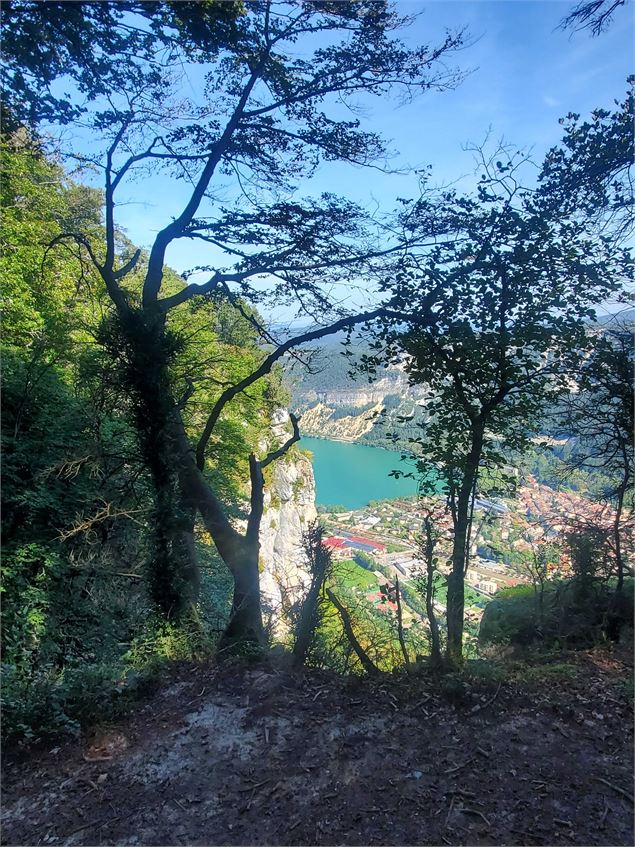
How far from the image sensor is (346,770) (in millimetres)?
2898

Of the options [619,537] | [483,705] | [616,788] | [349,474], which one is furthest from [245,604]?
[349,474]

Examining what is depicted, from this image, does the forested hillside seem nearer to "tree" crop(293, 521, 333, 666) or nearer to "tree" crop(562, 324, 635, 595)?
"tree" crop(293, 521, 333, 666)

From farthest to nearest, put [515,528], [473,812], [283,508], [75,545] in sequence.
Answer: [283,508]
[515,528]
[75,545]
[473,812]

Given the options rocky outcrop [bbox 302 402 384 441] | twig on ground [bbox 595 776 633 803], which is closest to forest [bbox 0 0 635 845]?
twig on ground [bbox 595 776 633 803]

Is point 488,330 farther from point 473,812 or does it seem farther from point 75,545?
point 75,545

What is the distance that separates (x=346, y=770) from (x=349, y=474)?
1973 cm

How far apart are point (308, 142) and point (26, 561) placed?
6.26 m

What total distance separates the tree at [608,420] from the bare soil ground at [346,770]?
1.82 m

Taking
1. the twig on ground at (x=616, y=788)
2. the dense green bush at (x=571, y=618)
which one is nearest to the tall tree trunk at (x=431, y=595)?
the twig on ground at (x=616, y=788)

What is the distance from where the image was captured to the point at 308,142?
5332 mm

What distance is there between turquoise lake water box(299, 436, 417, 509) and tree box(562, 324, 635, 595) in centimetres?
1087

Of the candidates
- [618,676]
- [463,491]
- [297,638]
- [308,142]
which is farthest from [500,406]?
[308,142]

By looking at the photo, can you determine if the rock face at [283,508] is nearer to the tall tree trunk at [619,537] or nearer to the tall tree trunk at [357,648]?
the tall tree trunk at [357,648]

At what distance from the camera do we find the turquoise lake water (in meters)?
18.4
